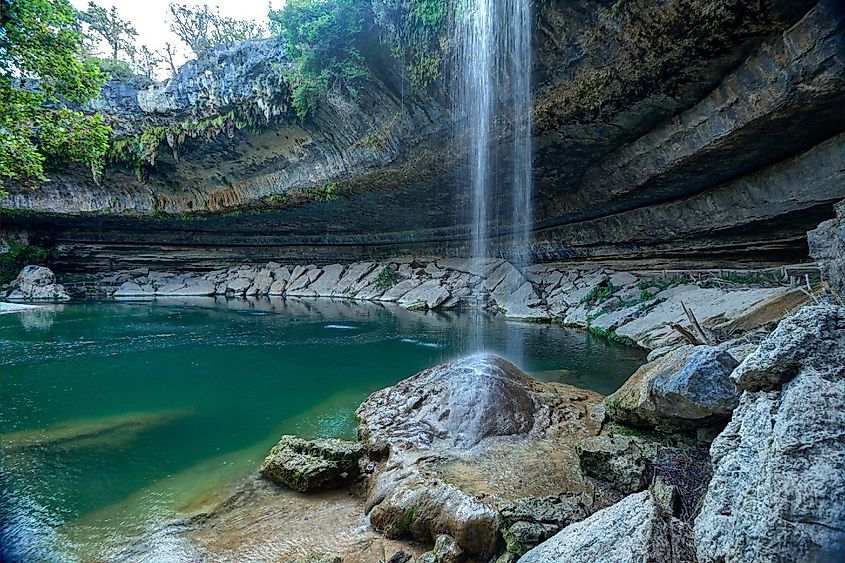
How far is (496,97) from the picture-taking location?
33.1 feet

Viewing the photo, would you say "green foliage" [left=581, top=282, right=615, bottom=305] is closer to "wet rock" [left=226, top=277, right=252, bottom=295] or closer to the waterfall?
the waterfall

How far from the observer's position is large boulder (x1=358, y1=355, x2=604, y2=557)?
10.5ft

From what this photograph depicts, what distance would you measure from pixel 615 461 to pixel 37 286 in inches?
1154

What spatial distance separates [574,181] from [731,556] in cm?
1388

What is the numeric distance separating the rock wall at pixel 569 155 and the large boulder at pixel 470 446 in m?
6.76

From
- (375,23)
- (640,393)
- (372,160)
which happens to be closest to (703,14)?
(640,393)

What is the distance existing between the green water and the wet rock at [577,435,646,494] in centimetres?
339

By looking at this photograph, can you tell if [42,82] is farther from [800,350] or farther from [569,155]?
[569,155]

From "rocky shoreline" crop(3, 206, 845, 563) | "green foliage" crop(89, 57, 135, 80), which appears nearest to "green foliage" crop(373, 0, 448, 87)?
"rocky shoreline" crop(3, 206, 845, 563)

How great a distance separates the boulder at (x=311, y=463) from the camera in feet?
13.7

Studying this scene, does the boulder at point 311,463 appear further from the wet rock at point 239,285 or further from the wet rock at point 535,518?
the wet rock at point 239,285

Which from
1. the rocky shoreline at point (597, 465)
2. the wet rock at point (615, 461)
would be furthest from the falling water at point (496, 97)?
the wet rock at point (615, 461)

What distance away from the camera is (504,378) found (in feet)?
18.5

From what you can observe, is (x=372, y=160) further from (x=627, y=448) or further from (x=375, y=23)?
(x=627, y=448)
